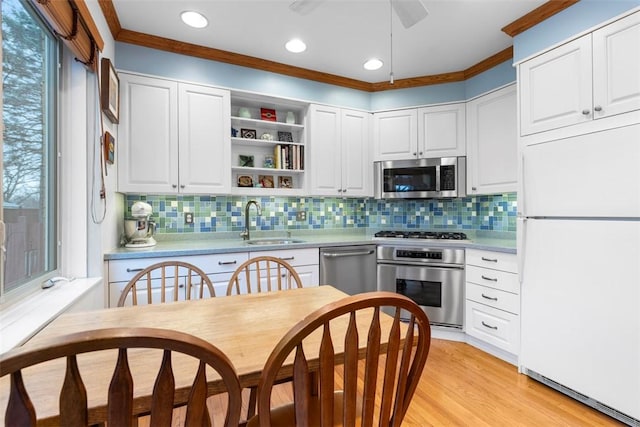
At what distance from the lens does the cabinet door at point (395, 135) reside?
10.3 feet

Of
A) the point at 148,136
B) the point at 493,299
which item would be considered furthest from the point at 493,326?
the point at 148,136

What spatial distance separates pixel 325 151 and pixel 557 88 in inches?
72.9

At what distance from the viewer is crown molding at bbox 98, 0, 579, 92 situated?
2.04 m

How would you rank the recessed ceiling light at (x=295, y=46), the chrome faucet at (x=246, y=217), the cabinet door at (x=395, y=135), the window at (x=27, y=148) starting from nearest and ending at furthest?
the window at (x=27, y=148), the recessed ceiling light at (x=295, y=46), the chrome faucet at (x=246, y=217), the cabinet door at (x=395, y=135)

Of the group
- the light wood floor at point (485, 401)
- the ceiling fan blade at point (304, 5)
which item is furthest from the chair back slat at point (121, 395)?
the ceiling fan blade at point (304, 5)

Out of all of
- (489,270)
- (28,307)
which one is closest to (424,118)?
(489,270)

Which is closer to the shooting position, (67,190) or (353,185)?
(67,190)

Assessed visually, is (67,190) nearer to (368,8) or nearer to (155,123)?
(155,123)

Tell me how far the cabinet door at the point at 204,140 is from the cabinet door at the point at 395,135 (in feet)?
Answer: 5.12

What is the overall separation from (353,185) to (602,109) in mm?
1966

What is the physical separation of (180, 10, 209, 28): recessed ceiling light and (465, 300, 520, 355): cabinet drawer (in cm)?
305

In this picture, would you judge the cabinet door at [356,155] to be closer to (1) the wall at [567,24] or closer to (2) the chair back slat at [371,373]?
(1) the wall at [567,24]

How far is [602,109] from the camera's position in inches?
68.3

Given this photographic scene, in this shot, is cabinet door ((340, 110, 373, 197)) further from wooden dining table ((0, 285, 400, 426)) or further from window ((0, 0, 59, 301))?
window ((0, 0, 59, 301))
